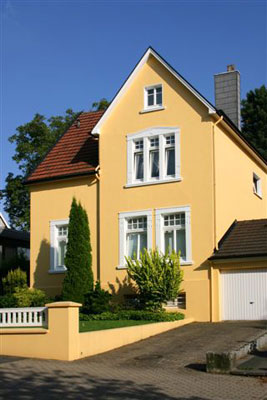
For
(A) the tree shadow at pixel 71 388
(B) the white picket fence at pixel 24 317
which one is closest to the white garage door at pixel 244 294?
(B) the white picket fence at pixel 24 317

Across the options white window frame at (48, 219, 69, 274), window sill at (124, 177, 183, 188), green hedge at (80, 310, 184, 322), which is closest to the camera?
green hedge at (80, 310, 184, 322)

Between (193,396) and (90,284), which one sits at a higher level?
(90,284)

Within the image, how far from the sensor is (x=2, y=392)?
1216 cm

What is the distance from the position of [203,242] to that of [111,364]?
27.8 ft

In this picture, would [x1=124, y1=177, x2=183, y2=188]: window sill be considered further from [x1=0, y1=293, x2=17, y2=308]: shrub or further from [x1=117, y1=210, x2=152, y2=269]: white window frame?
[x1=0, y1=293, x2=17, y2=308]: shrub

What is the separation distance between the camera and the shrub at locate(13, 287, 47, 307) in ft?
79.9

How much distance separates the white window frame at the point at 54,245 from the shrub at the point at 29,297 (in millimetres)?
1516

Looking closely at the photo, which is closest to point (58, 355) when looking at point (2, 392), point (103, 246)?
point (2, 392)

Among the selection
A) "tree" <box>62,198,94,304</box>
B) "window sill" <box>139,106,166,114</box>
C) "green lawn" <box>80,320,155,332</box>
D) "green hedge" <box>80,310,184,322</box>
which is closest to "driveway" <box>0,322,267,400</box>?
"green lawn" <box>80,320,155,332</box>

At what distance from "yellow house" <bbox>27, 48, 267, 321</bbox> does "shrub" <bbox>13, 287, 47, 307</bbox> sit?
1.38m

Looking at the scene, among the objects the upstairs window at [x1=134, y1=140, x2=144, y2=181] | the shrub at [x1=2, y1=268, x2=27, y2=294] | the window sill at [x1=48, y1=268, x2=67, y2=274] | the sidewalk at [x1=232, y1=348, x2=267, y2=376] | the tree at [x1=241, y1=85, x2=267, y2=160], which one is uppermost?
the tree at [x1=241, y1=85, x2=267, y2=160]

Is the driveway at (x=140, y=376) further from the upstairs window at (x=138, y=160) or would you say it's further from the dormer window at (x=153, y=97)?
the dormer window at (x=153, y=97)

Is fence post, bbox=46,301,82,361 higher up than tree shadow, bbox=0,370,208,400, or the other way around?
fence post, bbox=46,301,82,361

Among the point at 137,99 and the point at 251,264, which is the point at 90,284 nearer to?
the point at 251,264
